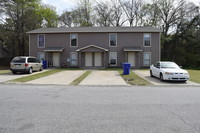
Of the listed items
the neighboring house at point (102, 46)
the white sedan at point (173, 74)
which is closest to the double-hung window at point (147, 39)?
the neighboring house at point (102, 46)

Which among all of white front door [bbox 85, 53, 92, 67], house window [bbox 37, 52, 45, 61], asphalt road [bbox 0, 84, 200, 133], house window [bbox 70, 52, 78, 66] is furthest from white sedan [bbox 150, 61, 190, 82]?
house window [bbox 37, 52, 45, 61]

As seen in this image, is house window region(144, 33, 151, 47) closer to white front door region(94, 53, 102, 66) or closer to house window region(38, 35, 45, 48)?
white front door region(94, 53, 102, 66)

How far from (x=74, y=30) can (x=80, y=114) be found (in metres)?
20.7

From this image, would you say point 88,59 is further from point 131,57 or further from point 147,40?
point 147,40

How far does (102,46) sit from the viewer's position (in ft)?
76.4

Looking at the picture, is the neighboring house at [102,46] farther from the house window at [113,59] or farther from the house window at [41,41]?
the house window at [41,41]

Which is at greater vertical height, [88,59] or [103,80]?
[88,59]

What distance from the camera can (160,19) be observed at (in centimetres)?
3700

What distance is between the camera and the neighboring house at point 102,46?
22.8 meters

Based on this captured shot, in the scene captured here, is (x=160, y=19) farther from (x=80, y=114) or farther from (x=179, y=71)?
(x=80, y=114)

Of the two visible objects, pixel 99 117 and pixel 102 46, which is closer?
pixel 99 117

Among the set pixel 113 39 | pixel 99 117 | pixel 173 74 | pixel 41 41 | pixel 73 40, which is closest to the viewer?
pixel 99 117

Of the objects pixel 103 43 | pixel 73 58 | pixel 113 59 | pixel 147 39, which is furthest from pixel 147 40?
pixel 73 58

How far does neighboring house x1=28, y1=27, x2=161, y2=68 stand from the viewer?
74.7 feet
